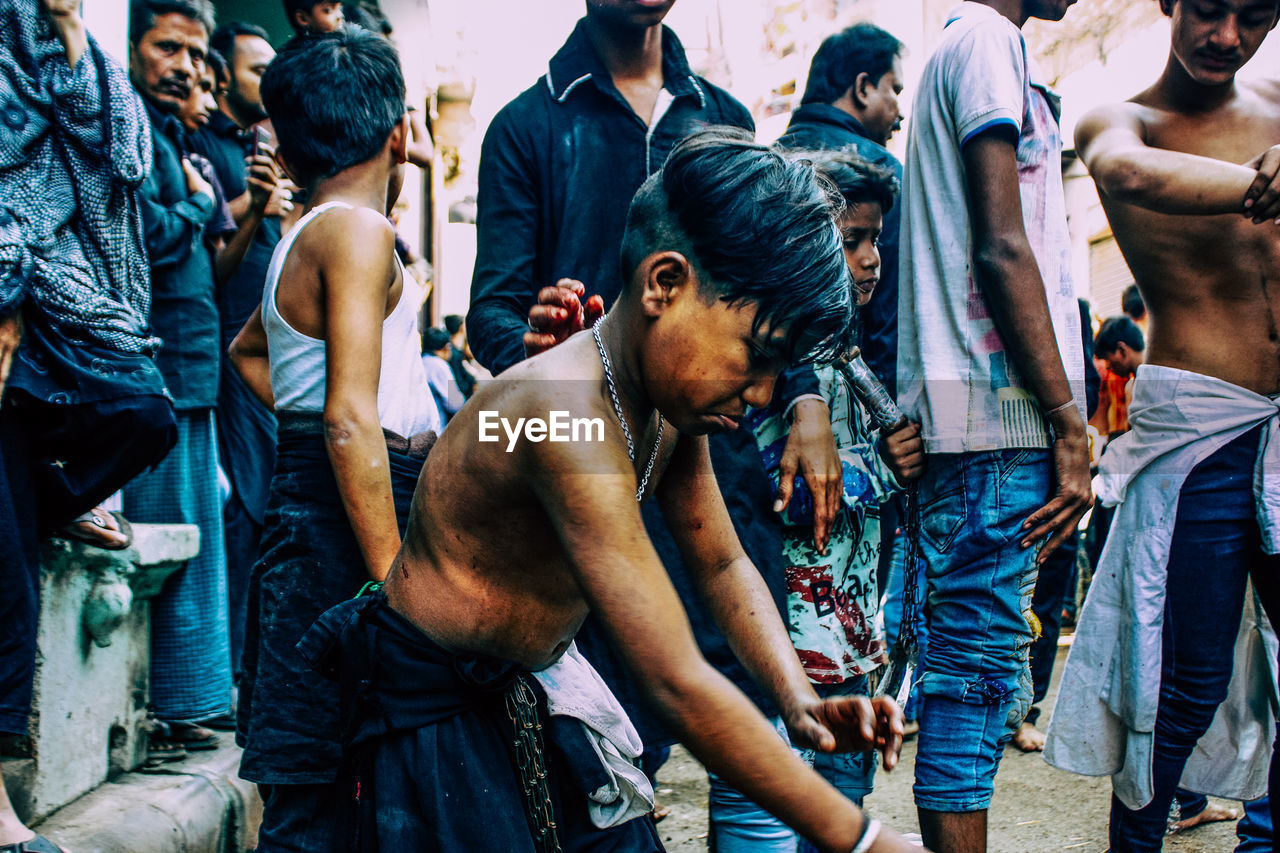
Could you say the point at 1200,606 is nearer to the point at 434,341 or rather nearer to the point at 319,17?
the point at 319,17

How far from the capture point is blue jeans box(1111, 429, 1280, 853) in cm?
256

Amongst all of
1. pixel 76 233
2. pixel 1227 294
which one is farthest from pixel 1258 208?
pixel 76 233

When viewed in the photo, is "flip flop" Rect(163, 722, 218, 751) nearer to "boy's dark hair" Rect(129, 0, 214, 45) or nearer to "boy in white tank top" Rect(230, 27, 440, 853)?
"boy in white tank top" Rect(230, 27, 440, 853)

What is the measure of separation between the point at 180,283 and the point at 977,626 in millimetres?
2680

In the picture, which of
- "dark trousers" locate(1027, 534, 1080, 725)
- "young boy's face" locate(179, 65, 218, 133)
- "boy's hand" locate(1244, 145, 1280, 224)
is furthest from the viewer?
"dark trousers" locate(1027, 534, 1080, 725)

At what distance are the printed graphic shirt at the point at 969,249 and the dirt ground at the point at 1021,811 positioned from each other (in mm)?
1414

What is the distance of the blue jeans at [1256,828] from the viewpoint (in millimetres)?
2691

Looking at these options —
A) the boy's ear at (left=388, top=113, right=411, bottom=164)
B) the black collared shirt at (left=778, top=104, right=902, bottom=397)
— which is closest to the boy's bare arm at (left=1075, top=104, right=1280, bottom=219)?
the black collared shirt at (left=778, top=104, right=902, bottom=397)

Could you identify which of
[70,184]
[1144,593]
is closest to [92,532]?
[70,184]

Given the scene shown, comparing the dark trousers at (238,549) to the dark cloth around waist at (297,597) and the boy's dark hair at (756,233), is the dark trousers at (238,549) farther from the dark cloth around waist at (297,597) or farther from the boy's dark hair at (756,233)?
the boy's dark hair at (756,233)

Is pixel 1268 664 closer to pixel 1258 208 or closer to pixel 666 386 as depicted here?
pixel 1258 208

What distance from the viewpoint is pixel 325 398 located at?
2055mm

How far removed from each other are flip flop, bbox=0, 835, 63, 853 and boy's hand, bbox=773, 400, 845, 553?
5.57 feet

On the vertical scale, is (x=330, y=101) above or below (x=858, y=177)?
above
